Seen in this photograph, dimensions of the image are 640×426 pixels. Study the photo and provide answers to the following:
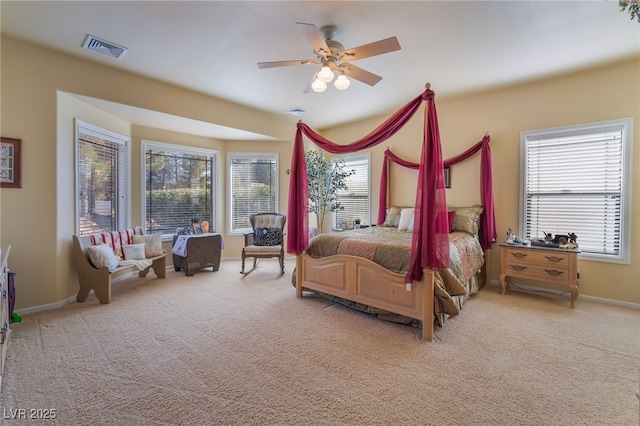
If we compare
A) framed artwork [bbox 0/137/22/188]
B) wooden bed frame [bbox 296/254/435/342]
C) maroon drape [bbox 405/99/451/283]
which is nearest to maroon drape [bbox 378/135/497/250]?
maroon drape [bbox 405/99/451/283]

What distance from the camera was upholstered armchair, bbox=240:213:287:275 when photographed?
467cm

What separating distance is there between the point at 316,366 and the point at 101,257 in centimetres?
297

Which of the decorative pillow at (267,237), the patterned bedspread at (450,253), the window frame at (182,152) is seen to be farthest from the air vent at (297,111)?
the patterned bedspread at (450,253)

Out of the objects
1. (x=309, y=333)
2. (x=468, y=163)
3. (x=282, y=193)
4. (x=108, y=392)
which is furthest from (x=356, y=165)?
(x=108, y=392)

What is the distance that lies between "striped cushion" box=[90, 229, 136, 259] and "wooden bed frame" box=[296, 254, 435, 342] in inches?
101

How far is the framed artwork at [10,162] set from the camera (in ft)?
9.40

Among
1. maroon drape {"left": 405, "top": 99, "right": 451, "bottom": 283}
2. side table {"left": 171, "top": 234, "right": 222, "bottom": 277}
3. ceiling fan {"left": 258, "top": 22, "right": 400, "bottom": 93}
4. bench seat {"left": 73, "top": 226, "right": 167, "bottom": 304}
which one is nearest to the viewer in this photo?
ceiling fan {"left": 258, "top": 22, "right": 400, "bottom": 93}

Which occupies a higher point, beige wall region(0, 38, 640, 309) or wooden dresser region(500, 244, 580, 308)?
beige wall region(0, 38, 640, 309)

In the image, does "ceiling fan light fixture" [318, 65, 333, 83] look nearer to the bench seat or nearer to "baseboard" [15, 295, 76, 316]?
the bench seat

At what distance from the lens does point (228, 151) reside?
593 cm

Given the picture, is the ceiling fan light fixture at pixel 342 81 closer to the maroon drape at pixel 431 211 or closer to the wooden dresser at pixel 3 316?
the maroon drape at pixel 431 211

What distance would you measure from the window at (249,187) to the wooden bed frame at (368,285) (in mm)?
2779

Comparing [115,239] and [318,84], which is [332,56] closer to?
[318,84]

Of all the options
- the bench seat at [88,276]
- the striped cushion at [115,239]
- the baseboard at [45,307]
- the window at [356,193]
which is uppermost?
the window at [356,193]
